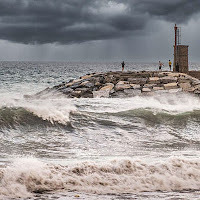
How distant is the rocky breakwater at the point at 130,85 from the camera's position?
19.8 meters

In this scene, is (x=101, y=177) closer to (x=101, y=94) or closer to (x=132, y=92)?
(x=101, y=94)

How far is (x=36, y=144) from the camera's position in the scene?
8594 mm

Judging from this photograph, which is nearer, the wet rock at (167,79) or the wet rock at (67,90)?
the wet rock at (67,90)

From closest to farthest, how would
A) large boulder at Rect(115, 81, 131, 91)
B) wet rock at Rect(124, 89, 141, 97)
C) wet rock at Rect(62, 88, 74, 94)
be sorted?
1. wet rock at Rect(124, 89, 141, 97)
2. large boulder at Rect(115, 81, 131, 91)
3. wet rock at Rect(62, 88, 74, 94)

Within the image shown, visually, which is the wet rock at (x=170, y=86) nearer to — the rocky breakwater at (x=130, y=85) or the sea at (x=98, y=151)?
the rocky breakwater at (x=130, y=85)

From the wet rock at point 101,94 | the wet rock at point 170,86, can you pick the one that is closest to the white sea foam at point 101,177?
the wet rock at point 101,94

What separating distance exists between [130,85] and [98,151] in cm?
1256

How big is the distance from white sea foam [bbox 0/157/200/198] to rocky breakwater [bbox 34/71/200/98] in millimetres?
13064

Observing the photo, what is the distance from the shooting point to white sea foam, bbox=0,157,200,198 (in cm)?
555

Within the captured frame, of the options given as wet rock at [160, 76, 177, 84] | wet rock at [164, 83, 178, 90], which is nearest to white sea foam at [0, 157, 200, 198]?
wet rock at [164, 83, 178, 90]

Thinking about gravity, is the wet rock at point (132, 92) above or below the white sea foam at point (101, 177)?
above

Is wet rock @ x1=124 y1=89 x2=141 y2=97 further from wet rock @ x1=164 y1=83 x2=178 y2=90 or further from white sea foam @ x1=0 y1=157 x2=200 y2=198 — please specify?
white sea foam @ x1=0 y1=157 x2=200 y2=198

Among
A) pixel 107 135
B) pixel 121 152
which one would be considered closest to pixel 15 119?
pixel 107 135

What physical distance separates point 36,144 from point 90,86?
41.7ft
